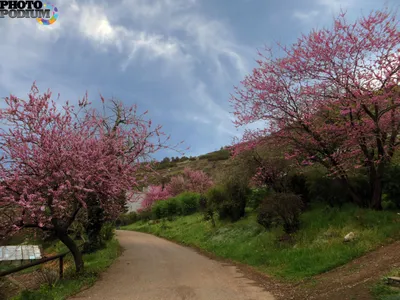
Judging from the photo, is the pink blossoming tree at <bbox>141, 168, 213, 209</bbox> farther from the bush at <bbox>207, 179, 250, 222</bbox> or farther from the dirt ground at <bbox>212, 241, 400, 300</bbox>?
the dirt ground at <bbox>212, 241, 400, 300</bbox>

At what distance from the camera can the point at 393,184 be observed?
1220 cm

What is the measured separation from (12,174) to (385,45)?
41.7 feet

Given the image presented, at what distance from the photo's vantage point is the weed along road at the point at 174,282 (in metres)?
8.54

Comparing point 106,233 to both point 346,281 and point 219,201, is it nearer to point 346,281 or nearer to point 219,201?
point 219,201

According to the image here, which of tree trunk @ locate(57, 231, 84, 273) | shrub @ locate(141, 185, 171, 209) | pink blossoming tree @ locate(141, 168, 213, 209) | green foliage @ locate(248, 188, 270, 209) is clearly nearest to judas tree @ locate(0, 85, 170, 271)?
tree trunk @ locate(57, 231, 84, 273)

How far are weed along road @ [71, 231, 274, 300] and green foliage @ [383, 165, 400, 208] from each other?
20.8 ft

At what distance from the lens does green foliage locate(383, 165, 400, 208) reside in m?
12.2

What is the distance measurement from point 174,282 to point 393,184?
8408mm

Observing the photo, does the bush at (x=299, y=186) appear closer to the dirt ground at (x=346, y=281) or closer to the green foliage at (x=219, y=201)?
the green foliage at (x=219, y=201)

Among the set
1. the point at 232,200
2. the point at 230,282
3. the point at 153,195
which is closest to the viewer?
the point at 230,282

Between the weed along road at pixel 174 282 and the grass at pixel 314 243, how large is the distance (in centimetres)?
116

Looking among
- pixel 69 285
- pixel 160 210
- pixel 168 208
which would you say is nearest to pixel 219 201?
pixel 69 285

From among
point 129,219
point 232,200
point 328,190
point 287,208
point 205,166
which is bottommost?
point 287,208

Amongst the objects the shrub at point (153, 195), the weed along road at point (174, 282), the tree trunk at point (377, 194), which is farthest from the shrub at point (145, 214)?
the tree trunk at point (377, 194)
